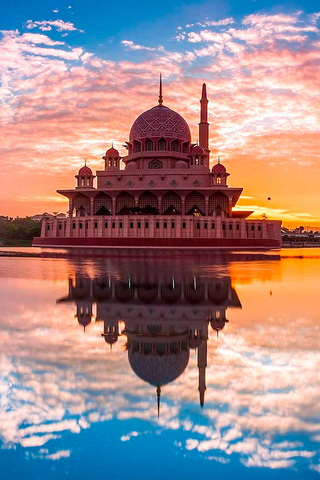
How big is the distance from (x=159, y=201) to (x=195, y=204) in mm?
4737

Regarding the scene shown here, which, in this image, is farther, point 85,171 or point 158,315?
point 85,171

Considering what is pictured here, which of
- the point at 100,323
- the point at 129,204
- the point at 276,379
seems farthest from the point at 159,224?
the point at 276,379

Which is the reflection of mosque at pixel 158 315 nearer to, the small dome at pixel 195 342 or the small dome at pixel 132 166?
the small dome at pixel 195 342

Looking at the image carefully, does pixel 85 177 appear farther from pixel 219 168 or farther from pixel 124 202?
pixel 219 168

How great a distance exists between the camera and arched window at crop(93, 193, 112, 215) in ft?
192

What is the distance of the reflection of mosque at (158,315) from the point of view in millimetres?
5410

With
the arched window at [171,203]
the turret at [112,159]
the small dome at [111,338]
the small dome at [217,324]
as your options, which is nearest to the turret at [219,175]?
the arched window at [171,203]

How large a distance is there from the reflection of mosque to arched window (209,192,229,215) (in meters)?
42.2

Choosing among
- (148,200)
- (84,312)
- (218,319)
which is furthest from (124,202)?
(218,319)

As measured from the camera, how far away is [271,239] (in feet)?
167

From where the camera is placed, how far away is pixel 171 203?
5647 centimetres

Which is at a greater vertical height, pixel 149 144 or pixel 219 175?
pixel 149 144

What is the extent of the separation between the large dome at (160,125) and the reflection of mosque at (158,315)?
47.4m

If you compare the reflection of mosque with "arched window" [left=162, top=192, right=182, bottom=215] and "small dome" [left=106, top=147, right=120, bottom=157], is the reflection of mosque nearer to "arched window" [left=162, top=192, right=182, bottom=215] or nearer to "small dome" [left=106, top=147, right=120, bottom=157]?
"arched window" [left=162, top=192, right=182, bottom=215]
